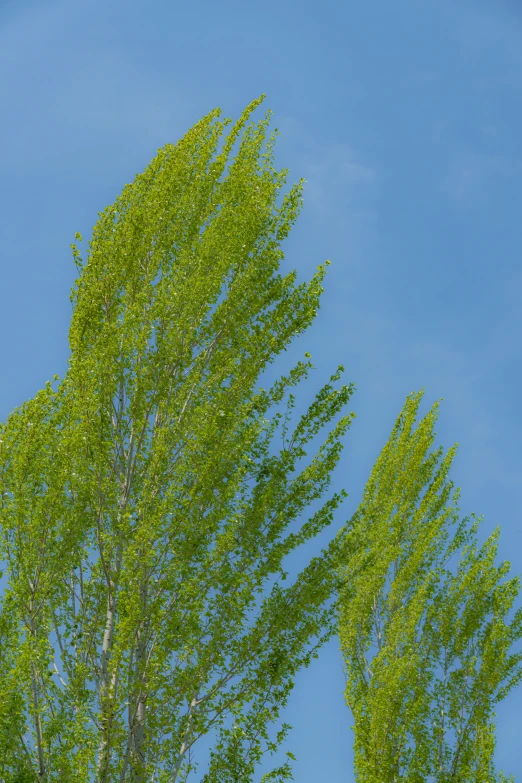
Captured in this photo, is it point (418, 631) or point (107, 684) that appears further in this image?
point (418, 631)

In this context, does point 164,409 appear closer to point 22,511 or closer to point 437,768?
point 22,511

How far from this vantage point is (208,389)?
849cm

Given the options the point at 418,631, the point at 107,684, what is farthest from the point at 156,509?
the point at 418,631

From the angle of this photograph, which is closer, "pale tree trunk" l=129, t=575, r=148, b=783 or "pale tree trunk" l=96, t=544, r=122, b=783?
"pale tree trunk" l=96, t=544, r=122, b=783

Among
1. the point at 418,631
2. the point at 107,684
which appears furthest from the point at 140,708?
the point at 418,631

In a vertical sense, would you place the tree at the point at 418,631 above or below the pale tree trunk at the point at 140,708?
above

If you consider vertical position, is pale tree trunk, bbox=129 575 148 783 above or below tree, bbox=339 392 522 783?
below

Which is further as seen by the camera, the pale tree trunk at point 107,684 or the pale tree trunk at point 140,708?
the pale tree trunk at point 140,708

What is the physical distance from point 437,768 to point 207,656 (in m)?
6.25

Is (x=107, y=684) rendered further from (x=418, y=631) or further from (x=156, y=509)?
(x=418, y=631)

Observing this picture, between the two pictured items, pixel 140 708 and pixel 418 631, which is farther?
pixel 418 631

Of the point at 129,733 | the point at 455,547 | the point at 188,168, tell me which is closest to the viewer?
the point at 129,733

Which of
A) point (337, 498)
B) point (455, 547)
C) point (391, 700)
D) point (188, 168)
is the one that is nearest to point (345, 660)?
point (391, 700)

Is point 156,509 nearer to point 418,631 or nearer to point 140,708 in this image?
point 140,708
